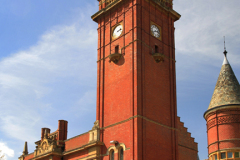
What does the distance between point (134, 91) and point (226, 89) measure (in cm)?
1469

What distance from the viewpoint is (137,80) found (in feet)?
134

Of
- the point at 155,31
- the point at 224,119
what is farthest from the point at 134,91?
the point at 224,119

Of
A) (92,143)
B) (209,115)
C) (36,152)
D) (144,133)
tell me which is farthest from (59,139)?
(209,115)

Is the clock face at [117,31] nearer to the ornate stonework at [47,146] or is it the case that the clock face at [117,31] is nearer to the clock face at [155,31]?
the clock face at [155,31]

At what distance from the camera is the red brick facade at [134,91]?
40.1m

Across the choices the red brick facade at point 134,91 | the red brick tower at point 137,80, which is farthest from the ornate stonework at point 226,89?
the red brick tower at point 137,80

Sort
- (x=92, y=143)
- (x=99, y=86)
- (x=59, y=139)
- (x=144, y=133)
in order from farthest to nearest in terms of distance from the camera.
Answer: (x=59, y=139), (x=99, y=86), (x=92, y=143), (x=144, y=133)

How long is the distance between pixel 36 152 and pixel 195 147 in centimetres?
1931

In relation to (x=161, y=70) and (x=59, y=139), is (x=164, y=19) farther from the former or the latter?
(x=59, y=139)

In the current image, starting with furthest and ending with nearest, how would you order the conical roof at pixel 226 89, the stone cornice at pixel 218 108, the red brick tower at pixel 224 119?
the conical roof at pixel 226 89 < the stone cornice at pixel 218 108 < the red brick tower at pixel 224 119

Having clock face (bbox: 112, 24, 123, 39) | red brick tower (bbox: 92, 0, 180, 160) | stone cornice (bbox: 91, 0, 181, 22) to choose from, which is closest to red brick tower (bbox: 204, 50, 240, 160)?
red brick tower (bbox: 92, 0, 180, 160)

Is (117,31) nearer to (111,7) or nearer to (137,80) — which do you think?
(111,7)

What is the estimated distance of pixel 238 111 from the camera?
48.0 m

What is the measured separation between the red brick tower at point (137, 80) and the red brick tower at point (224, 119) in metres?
7.54
